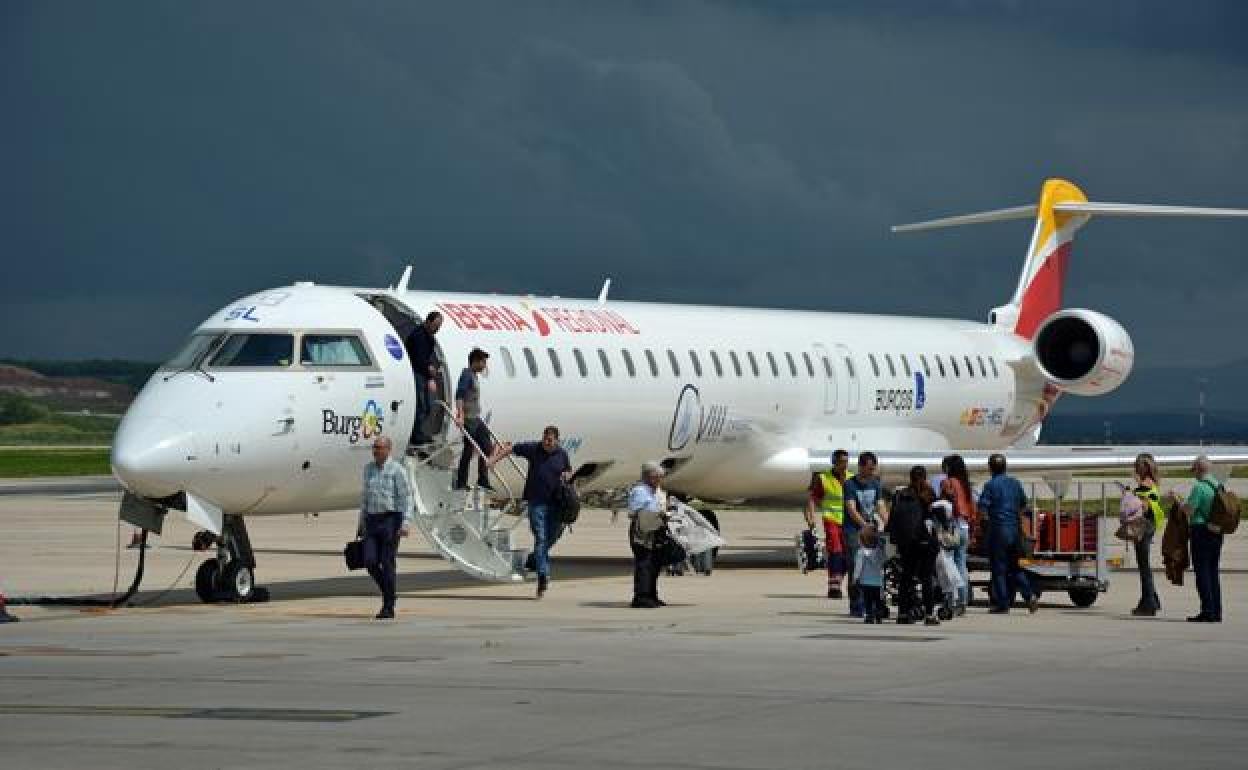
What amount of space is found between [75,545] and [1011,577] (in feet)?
59.9

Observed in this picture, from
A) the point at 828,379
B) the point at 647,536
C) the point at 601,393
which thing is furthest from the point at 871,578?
the point at 828,379

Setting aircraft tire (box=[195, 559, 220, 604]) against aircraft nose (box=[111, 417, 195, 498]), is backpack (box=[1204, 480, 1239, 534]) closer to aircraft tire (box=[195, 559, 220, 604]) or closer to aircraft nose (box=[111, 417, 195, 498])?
aircraft nose (box=[111, 417, 195, 498])

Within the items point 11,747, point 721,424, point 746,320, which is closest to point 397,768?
point 11,747

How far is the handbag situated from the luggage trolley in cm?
646

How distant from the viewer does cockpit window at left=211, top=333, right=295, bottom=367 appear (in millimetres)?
24141

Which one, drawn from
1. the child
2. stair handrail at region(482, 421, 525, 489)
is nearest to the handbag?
stair handrail at region(482, 421, 525, 489)

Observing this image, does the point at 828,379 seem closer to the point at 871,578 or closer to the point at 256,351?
the point at 256,351

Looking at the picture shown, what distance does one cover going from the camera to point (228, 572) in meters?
24.2

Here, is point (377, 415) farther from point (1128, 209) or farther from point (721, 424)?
point (1128, 209)

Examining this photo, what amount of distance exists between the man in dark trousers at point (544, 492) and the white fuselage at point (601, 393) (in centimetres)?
134

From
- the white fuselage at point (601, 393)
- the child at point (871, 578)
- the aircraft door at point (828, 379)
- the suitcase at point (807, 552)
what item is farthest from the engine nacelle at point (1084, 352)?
the child at point (871, 578)

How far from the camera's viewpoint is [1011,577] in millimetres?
23828

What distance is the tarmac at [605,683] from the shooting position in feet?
40.5

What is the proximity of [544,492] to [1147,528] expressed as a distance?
650 centimetres
